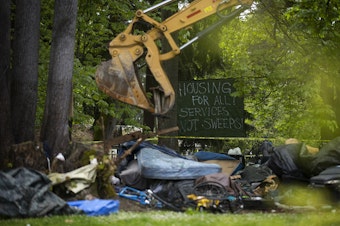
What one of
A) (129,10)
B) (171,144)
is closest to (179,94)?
(171,144)

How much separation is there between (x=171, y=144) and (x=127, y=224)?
10239 millimetres

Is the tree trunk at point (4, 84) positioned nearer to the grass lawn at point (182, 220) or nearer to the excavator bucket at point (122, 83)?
the excavator bucket at point (122, 83)

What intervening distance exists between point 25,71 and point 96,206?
4.15 meters

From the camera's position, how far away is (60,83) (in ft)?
39.4

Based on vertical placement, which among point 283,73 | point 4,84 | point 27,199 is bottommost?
point 27,199

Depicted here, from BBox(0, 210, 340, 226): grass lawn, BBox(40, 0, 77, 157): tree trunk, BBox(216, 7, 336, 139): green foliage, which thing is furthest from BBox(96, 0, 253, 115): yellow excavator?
BBox(216, 7, 336, 139): green foliage

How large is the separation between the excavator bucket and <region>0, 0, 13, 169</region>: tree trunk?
2037mm

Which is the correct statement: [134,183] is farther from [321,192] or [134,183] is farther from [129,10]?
[129,10]

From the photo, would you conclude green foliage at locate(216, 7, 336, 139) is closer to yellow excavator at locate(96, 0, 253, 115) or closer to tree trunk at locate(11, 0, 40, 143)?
yellow excavator at locate(96, 0, 253, 115)

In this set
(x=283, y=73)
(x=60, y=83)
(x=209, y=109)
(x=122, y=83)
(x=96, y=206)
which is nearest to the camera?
(x=96, y=206)

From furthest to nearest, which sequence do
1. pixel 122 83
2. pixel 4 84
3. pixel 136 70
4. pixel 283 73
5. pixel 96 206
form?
pixel 283 73 → pixel 136 70 → pixel 122 83 → pixel 4 84 → pixel 96 206

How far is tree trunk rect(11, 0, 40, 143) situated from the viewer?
39.2 feet

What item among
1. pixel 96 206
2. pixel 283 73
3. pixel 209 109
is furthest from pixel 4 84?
pixel 283 73

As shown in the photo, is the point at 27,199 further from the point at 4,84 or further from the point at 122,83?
the point at 122,83
